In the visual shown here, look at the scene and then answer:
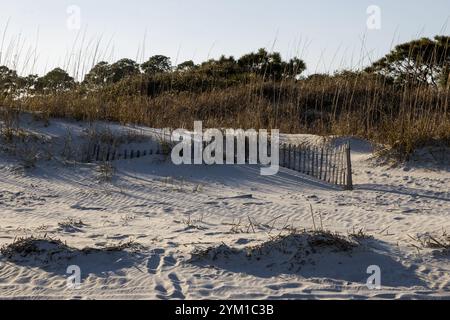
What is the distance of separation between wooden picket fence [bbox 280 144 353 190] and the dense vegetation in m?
1.05

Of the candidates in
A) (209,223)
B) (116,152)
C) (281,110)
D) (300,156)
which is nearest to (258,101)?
(281,110)

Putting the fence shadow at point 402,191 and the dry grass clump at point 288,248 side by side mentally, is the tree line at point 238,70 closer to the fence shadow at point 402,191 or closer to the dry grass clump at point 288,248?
the fence shadow at point 402,191

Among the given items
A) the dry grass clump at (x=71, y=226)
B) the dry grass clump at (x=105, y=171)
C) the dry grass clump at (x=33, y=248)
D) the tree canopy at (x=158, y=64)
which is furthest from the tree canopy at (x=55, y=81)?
the tree canopy at (x=158, y=64)

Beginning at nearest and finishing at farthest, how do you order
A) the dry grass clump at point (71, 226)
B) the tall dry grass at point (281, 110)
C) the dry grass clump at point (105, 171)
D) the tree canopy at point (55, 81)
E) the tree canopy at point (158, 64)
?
1. the dry grass clump at point (71, 226)
2. the dry grass clump at point (105, 171)
3. the tall dry grass at point (281, 110)
4. the tree canopy at point (55, 81)
5. the tree canopy at point (158, 64)

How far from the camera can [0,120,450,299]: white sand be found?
14.2 feet

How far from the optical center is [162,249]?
5.01m

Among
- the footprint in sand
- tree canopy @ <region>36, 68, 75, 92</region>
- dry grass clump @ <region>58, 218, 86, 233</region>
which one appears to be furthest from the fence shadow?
tree canopy @ <region>36, 68, 75, 92</region>

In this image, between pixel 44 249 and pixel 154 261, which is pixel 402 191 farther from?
pixel 44 249

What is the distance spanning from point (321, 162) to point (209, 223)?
3.15m

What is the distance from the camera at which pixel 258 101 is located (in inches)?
573

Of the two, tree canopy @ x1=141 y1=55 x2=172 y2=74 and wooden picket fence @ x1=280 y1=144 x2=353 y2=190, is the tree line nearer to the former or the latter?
tree canopy @ x1=141 y1=55 x2=172 y2=74

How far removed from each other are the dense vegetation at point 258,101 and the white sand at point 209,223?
27.9 inches

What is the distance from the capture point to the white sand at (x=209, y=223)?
432 centimetres
